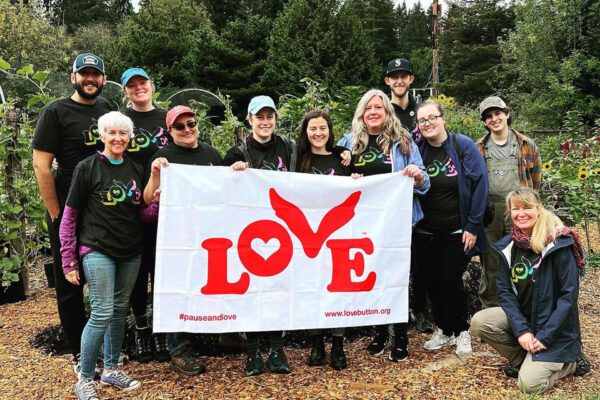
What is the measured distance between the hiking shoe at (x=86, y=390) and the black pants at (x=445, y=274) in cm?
256

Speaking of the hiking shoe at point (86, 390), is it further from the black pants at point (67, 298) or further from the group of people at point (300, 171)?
the black pants at point (67, 298)

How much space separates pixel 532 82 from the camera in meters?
22.4

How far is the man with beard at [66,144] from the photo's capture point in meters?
3.22

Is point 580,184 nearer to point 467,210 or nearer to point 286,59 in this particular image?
point 467,210

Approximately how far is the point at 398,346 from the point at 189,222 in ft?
6.25

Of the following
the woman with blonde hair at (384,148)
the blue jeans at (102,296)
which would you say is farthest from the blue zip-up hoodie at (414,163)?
the blue jeans at (102,296)

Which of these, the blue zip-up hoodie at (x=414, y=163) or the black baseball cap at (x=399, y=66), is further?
the black baseball cap at (x=399, y=66)

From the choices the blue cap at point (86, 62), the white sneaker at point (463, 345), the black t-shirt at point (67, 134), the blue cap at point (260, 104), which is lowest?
the white sneaker at point (463, 345)

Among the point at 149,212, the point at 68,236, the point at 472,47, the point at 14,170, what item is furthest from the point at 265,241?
the point at 472,47

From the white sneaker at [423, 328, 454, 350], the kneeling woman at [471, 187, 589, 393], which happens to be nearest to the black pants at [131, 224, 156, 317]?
the white sneaker at [423, 328, 454, 350]

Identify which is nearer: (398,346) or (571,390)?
(571,390)

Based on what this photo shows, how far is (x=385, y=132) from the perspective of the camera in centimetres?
367

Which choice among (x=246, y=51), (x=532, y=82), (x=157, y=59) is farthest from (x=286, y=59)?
(x=532, y=82)

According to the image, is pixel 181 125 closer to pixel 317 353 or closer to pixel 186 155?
pixel 186 155
